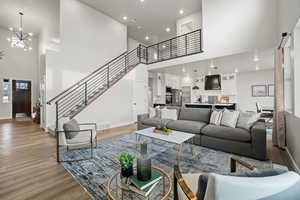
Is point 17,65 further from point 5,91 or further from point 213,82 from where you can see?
point 213,82

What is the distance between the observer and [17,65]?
7.84 meters

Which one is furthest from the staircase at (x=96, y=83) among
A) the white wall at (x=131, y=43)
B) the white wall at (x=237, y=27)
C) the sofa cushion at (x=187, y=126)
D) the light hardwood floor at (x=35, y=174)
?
the sofa cushion at (x=187, y=126)

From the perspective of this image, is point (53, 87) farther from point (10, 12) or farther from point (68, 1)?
point (10, 12)

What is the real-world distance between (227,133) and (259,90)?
7.09m

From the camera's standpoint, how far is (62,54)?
201 inches

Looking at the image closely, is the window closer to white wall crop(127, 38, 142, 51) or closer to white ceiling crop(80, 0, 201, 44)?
white ceiling crop(80, 0, 201, 44)

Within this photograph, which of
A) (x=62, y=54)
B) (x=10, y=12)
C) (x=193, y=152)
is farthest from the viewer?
(x=10, y=12)

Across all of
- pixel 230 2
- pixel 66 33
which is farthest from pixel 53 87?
pixel 230 2

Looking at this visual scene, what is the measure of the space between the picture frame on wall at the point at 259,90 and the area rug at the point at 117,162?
23.4ft

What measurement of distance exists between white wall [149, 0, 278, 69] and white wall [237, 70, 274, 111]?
4930 mm

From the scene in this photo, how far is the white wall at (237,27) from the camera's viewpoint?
4.14 metres

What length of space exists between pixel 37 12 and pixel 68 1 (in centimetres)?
185

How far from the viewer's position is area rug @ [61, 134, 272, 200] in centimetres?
208

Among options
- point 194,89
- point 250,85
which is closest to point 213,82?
point 194,89
